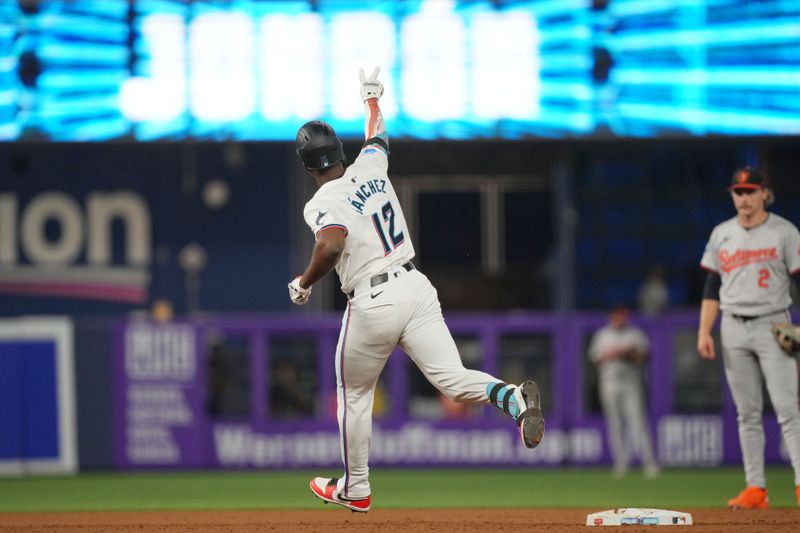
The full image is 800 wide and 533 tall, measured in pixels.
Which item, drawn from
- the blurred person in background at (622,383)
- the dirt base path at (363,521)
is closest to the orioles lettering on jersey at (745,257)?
the dirt base path at (363,521)

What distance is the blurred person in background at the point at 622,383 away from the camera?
13453mm

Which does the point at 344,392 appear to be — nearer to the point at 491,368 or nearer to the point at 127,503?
the point at 127,503

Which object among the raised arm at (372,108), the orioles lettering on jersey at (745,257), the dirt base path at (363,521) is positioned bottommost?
the dirt base path at (363,521)

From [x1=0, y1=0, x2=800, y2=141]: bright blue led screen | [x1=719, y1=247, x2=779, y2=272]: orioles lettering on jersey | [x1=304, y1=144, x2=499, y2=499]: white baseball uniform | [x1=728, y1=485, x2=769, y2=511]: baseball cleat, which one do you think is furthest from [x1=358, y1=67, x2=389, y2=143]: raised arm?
[x1=0, y1=0, x2=800, y2=141]: bright blue led screen

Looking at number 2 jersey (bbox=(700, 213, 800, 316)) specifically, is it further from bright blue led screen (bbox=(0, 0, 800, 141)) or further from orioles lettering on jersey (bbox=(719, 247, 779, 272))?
bright blue led screen (bbox=(0, 0, 800, 141))

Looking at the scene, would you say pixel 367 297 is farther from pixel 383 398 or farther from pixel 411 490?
pixel 383 398

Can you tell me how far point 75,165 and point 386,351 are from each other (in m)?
10.7

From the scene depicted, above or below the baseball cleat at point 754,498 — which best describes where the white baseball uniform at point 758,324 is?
above

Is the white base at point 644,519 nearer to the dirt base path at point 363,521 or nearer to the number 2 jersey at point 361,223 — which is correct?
the dirt base path at point 363,521

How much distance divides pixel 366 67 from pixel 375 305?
22.6ft

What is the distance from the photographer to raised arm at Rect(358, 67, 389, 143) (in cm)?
730

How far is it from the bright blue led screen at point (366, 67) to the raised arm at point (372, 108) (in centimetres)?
565

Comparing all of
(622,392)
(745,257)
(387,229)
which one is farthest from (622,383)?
(387,229)

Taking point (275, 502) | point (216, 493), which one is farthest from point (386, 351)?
point (216, 493)
